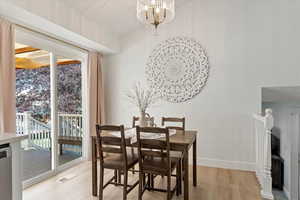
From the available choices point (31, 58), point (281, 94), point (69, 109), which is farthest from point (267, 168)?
point (31, 58)

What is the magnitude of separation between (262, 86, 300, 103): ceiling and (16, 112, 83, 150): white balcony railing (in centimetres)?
366

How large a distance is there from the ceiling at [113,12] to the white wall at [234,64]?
0.67 metres

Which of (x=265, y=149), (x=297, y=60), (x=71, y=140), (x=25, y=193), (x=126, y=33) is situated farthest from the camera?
(x=126, y=33)

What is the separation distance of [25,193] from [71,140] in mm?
1252

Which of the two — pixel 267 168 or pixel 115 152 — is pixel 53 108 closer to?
pixel 115 152

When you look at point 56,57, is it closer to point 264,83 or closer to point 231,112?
point 231,112

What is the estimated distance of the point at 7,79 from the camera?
→ 236cm

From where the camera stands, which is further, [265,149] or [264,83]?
[264,83]

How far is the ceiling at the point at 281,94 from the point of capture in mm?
3285

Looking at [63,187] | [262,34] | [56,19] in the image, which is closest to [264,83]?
[262,34]

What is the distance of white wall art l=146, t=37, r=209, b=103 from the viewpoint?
3.60 m

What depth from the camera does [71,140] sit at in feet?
12.1

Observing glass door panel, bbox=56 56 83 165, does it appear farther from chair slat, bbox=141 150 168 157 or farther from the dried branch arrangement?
chair slat, bbox=141 150 168 157

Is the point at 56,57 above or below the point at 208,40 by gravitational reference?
below
